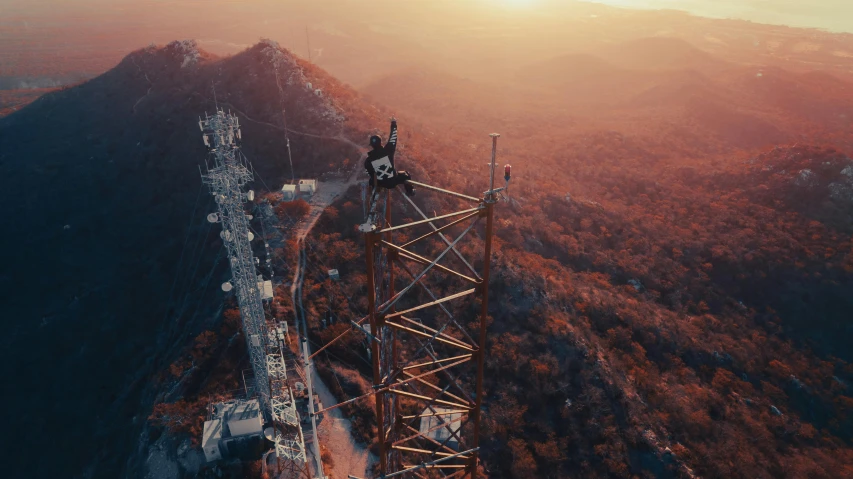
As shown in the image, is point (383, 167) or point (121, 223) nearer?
point (383, 167)

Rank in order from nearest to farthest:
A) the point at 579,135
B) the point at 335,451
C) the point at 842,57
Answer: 1. the point at 335,451
2. the point at 579,135
3. the point at 842,57

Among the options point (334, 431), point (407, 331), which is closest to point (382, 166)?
point (407, 331)

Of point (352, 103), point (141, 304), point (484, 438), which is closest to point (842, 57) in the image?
point (352, 103)

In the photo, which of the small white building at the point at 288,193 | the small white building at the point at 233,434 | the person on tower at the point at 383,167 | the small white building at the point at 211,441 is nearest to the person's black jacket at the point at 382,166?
the person on tower at the point at 383,167

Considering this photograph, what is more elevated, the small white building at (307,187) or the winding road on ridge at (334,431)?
the small white building at (307,187)

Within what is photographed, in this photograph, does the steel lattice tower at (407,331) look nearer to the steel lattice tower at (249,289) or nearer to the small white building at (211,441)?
the steel lattice tower at (249,289)

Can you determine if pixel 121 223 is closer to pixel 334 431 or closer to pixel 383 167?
pixel 334 431

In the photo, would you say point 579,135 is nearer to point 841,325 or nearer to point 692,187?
point 692,187

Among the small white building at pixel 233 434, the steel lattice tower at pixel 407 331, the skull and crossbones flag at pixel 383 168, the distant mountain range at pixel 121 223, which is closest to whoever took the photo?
the skull and crossbones flag at pixel 383 168

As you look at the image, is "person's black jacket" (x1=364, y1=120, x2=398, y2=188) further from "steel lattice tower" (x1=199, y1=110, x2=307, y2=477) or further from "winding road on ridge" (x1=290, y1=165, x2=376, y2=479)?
"winding road on ridge" (x1=290, y1=165, x2=376, y2=479)
